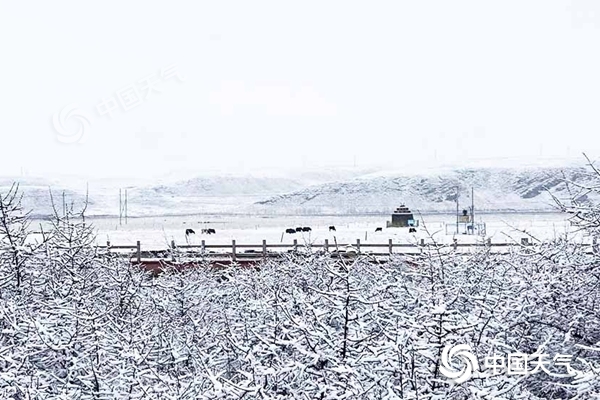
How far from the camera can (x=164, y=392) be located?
7.01 m

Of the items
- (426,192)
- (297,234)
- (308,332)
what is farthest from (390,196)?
(308,332)

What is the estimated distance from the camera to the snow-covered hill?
548 feet

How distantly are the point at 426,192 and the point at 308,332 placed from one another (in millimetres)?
174039

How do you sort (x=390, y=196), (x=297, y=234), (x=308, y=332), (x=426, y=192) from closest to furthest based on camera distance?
(x=308, y=332)
(x=297, y=234)
(x=390, y=196)
(x=426, y=192)

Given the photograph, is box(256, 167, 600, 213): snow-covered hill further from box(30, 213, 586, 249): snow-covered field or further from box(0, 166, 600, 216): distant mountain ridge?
box(30, 213, 586, 249): snow-covered field

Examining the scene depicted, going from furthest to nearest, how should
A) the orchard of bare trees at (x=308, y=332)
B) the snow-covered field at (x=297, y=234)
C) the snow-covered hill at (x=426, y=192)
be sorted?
the snow-covered hill at (x=426, y=192) → the snow-covered field at (x=297, y=234) → the orchard of bare trees at (x=308, y=332)

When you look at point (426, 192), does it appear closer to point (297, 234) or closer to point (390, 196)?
point (390, 196)

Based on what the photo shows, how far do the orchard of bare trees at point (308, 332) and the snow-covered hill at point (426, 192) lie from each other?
484ft

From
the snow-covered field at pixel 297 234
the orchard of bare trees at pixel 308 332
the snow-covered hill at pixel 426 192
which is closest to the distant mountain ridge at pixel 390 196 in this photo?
the snow-covered hill at pixel 426 192

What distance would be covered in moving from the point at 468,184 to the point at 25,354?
185 meters

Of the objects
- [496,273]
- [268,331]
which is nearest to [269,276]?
[496,273]

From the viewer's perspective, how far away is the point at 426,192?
17862cm

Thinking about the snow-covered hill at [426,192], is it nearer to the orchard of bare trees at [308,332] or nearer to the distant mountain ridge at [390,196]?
the distant mountain ridge at [390,196]

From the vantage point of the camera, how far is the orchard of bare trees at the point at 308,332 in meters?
6.34
